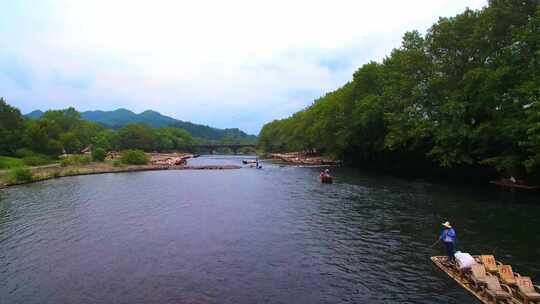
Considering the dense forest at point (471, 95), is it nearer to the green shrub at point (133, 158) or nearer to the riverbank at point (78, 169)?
the riverbank at point (78, 169)

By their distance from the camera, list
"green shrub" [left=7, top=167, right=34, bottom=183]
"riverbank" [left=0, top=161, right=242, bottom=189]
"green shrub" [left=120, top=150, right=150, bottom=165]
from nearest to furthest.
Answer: "green shrub" [left=7, top=167, right=34, bottom=183] → "riverbank" [left=0, top=161, right=242, bottom=189] → "green shrub" [left=120, top=150, right=150, bottom=165]

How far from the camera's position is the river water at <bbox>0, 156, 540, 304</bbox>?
18922 mm

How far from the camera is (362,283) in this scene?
64.3ft

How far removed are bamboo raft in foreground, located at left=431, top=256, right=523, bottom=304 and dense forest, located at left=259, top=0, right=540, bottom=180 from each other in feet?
75.6

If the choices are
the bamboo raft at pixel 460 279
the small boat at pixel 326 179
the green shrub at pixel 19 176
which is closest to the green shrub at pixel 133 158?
the green shrub at pixel 19 176

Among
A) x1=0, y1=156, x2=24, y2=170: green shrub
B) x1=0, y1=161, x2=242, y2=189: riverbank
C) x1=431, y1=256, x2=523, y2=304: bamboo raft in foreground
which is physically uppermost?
x1=0, y1=156, x2=24, y2=170: green shrub

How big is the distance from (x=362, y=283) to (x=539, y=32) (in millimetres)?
39649

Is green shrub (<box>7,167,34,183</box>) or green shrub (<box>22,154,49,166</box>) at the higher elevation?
green shrub (<box>22,154,49,166</box>)

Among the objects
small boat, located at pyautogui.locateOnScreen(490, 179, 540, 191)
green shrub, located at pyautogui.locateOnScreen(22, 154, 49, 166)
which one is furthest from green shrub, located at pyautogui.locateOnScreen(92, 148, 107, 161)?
small boat, located at pyautogui.locateOnScreen(490, 179, 540, 191)

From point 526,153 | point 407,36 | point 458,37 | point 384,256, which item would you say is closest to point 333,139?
point 407,36

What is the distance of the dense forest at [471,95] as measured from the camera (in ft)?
140

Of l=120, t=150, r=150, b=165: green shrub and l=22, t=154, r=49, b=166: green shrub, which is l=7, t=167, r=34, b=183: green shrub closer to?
l=22, t=154, r=49, b=166: green shrub

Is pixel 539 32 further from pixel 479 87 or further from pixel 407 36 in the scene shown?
pixel 407 36

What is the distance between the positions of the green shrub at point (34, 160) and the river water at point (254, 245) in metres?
50.7
